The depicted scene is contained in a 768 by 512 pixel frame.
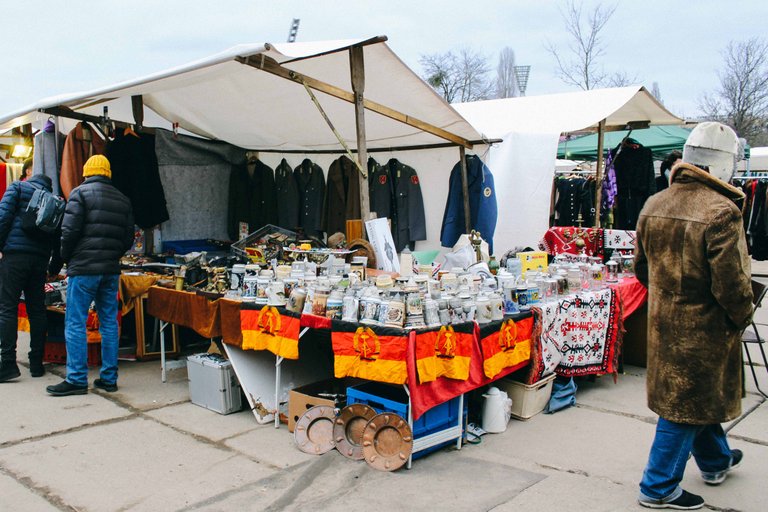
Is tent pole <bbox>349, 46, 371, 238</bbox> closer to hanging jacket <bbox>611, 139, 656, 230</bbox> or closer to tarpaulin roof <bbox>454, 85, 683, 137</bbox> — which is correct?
tarpaulin roof <bbox>454, 85, 683, 137</bbox>

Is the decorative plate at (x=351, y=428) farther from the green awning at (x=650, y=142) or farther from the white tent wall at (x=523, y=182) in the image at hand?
the green awning at (x=650, y=142)

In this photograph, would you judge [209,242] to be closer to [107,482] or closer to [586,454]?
[107,482]

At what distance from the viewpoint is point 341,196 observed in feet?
26.9

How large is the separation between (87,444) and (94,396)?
3.23ft

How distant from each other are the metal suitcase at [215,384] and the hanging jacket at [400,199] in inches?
148

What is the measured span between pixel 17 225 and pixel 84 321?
3.10ft

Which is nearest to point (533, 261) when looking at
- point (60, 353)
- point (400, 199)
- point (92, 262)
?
point (400, 199)

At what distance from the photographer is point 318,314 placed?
367 centimetres

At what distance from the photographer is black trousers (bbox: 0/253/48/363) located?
477 cm

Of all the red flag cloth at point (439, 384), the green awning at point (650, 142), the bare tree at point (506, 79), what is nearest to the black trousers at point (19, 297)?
the red flag cloth at point (439, 384)

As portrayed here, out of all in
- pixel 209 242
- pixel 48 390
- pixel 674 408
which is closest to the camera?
pixel 674 408

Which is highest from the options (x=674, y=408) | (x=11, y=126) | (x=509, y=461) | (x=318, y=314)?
(x=11, y=126)

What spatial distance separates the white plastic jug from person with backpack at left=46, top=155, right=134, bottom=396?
9.03 feet

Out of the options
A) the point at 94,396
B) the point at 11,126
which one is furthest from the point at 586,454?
the point at 11,126
